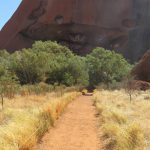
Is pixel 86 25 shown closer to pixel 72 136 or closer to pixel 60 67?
pixel 60 67

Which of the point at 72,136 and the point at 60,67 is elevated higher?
the point at 60,67

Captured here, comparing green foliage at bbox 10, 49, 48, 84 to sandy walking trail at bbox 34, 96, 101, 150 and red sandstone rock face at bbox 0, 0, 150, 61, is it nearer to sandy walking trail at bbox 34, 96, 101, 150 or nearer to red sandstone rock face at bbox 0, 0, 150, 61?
red sandstone rock face at bbox 0, 0, 150, 61

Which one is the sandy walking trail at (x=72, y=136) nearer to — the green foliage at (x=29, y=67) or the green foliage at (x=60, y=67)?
the green foliage at (x=60, y=67)

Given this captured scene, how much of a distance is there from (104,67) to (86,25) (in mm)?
19310

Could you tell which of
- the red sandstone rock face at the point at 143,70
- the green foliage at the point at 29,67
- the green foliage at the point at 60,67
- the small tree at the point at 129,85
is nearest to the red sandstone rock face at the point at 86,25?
the green foliage at the point at 60,67

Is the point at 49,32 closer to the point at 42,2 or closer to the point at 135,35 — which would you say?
the point at 42,2

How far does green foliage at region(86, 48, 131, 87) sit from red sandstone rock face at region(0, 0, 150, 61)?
49.4 ft

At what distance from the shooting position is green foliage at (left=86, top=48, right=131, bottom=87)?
68188 mm

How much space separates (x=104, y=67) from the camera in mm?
68625

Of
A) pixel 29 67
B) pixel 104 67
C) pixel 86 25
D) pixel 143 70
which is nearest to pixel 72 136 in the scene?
pixel 143 70

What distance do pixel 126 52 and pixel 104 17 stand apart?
849 cm

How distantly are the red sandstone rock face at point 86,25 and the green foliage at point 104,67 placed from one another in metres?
15.1

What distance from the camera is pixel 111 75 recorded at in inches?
2692

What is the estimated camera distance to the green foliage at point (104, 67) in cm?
6819
